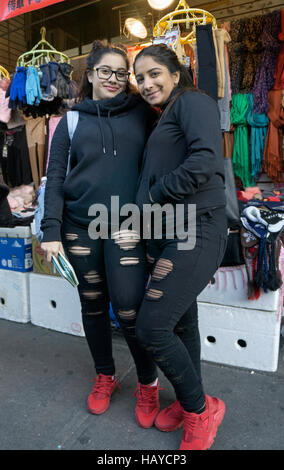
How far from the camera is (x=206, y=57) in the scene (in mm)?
2574

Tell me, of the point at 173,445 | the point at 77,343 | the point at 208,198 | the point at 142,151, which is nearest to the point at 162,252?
the point at 208,198

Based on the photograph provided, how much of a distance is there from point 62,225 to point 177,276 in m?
0.66

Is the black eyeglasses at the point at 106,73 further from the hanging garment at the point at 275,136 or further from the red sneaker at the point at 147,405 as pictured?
the hanging garment at the point at 275,136

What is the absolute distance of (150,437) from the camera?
1696 millimetres

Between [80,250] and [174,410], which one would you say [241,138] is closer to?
[80,250]

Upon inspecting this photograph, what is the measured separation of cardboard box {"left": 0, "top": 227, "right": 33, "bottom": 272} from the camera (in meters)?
3.07

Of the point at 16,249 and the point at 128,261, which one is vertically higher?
the point at 128,261

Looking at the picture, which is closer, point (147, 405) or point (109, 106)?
point (109, 106)

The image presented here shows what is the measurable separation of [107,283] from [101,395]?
66 centimetres

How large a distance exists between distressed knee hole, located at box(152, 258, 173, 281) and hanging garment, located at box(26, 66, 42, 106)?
2.62 meters

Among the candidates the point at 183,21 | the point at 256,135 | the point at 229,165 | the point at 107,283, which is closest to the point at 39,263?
the point at 107,283

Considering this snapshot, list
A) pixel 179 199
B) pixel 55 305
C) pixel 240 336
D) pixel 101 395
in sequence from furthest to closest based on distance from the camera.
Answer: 1. pixel 55 305
2. pixel 240 336
3. pixel 101 395
4. pixel 179 199

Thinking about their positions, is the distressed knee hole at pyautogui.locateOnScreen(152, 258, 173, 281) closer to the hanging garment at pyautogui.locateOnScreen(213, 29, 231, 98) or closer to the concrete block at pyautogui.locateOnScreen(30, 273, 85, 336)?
the concrete block at pyautogui.locateOnScreen(30, 273, 85, 336)

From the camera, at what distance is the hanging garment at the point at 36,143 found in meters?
4.11
